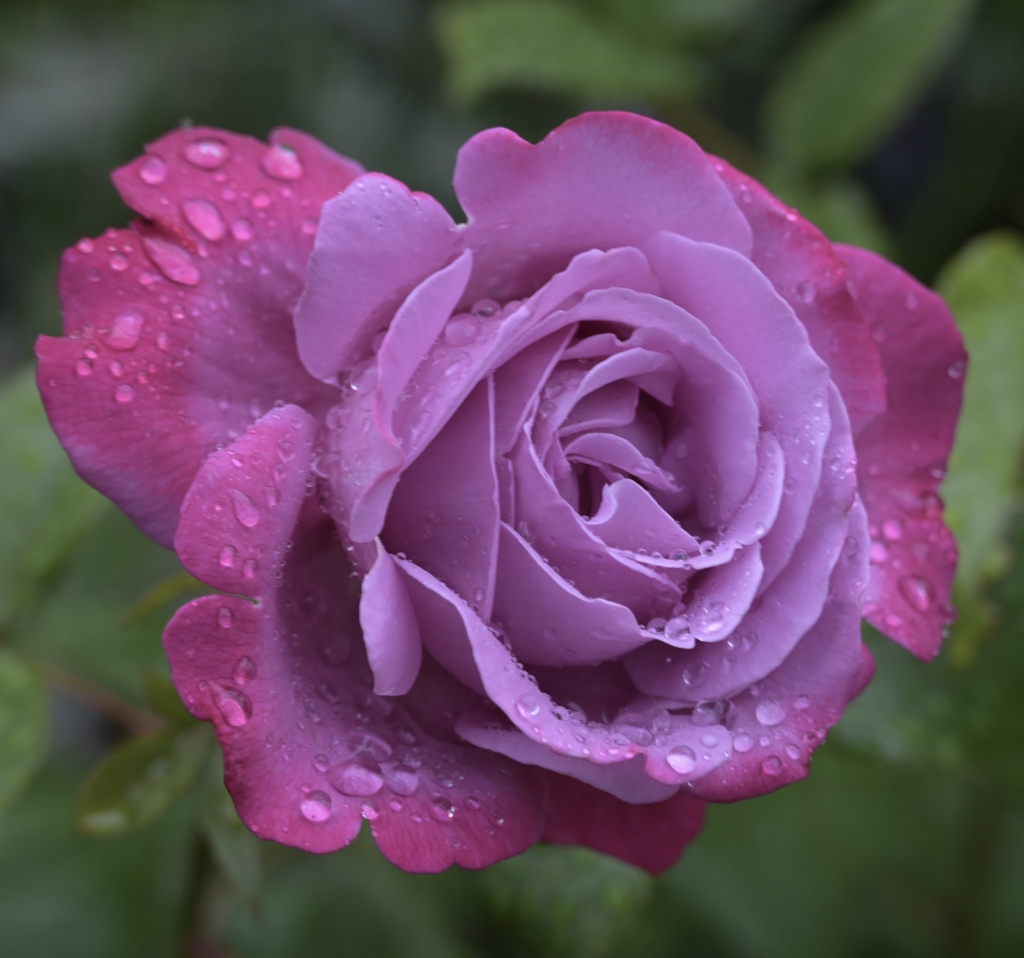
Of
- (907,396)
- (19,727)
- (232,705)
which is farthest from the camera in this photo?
(19,727)

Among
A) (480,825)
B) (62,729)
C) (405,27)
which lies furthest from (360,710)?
(405,27)

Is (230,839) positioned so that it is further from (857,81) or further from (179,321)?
(857,81)

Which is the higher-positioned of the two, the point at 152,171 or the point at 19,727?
the point at 152,171

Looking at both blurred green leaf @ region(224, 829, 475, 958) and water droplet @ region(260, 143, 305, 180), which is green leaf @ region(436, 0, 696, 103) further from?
blurred green leaf @ region(224, 829, 475, 958)

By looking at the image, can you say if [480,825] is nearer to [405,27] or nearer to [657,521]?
[657,521]

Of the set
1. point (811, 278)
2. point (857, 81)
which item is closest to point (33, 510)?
point (811, 278)

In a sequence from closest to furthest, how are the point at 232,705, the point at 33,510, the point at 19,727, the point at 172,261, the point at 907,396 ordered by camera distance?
the point at 232,705 → the point at 172,261 → the point at 907,396 → the point at 19,727 → the point at 33,510

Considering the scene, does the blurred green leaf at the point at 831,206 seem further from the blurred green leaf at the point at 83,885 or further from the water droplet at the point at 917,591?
the blurred green leaf at the point at 83,885

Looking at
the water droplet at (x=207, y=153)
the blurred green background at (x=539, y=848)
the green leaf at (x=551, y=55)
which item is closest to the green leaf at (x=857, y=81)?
the blurred green background at (x=539, y=848)
